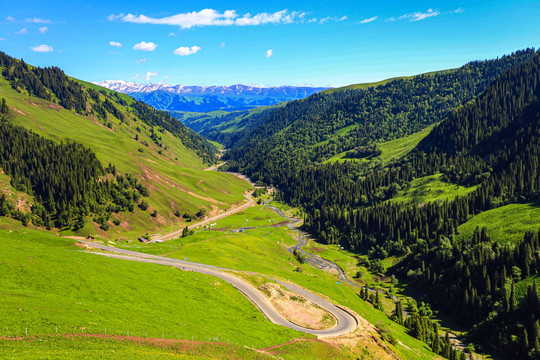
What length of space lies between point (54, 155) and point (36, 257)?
479ft

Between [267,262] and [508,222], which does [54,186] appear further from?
[508,222]

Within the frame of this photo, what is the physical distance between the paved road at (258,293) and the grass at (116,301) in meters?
4.26

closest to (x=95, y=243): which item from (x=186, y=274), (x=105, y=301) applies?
(x=186, y=274)

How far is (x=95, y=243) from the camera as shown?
128125mm

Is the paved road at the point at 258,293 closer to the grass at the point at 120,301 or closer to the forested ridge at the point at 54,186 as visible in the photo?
the grass at the point at 120,301

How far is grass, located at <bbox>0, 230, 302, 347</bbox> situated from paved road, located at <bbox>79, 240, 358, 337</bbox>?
426 cm

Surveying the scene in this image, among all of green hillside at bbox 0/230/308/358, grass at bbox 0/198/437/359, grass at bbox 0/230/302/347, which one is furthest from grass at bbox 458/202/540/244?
grass at bbox 0/230/302/347

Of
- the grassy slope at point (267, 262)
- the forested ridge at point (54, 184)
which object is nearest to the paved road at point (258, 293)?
the grassy slope at point (267, 262)

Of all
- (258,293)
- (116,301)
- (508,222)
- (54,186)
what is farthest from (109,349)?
(508,222)

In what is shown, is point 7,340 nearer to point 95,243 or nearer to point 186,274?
point 186,274

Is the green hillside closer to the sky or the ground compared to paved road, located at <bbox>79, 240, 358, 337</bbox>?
closer to the sky

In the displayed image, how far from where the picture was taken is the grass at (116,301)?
5159cm

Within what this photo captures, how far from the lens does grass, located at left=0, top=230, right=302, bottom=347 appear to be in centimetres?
5159

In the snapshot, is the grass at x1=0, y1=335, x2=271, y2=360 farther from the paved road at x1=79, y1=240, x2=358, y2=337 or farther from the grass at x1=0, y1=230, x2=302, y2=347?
the paved road at x1=79, y1=240, x2=358, y2=337
